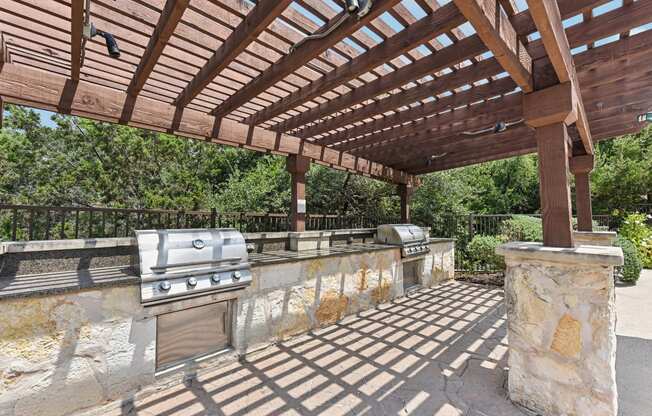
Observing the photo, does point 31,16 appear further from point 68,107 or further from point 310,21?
point 310,21

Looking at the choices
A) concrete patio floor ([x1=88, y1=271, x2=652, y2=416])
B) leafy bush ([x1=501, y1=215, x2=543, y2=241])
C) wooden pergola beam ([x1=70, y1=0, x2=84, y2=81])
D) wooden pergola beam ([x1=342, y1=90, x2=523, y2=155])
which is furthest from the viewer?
leafy bush ([x1=501, y1=215, x2=543, y2=241])

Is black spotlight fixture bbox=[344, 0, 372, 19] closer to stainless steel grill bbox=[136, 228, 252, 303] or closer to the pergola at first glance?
the pergola

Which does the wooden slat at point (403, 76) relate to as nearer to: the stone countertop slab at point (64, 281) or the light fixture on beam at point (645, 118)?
the stone countertop slab at point (64, 281)

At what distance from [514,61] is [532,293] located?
1.75 m

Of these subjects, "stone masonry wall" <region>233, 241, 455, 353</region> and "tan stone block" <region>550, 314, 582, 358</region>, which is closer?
"tan stone block" <region>550, 314, 582, 358</region>

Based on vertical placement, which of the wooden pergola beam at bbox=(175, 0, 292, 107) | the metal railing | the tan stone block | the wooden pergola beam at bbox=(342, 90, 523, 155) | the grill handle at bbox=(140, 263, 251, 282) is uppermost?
the wooden pergola beam at bbox=(342, 90, 523, 155)

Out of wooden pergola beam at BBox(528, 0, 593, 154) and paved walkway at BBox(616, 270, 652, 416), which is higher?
wooden pergola beam at BBox(528, 0, 593, 154)

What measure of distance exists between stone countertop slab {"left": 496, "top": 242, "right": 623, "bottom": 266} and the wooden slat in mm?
1593

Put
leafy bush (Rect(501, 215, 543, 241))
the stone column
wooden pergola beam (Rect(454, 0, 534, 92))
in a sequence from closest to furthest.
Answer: wooden pergola beam (Rect(454, 0, 534, 92))
the stone column
leafy bush (Rect(501, 215, 543, 241))

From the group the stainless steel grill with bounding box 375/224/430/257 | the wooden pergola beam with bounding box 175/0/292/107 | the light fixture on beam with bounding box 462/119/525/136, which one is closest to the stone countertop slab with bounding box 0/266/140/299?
the wooden pergola beam with bounding box 175/0/292/107

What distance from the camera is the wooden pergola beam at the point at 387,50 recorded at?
6.35ft

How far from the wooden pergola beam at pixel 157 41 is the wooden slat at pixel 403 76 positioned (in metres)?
1.82

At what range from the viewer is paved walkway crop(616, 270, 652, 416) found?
7.41 ft

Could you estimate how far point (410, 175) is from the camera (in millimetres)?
7074
